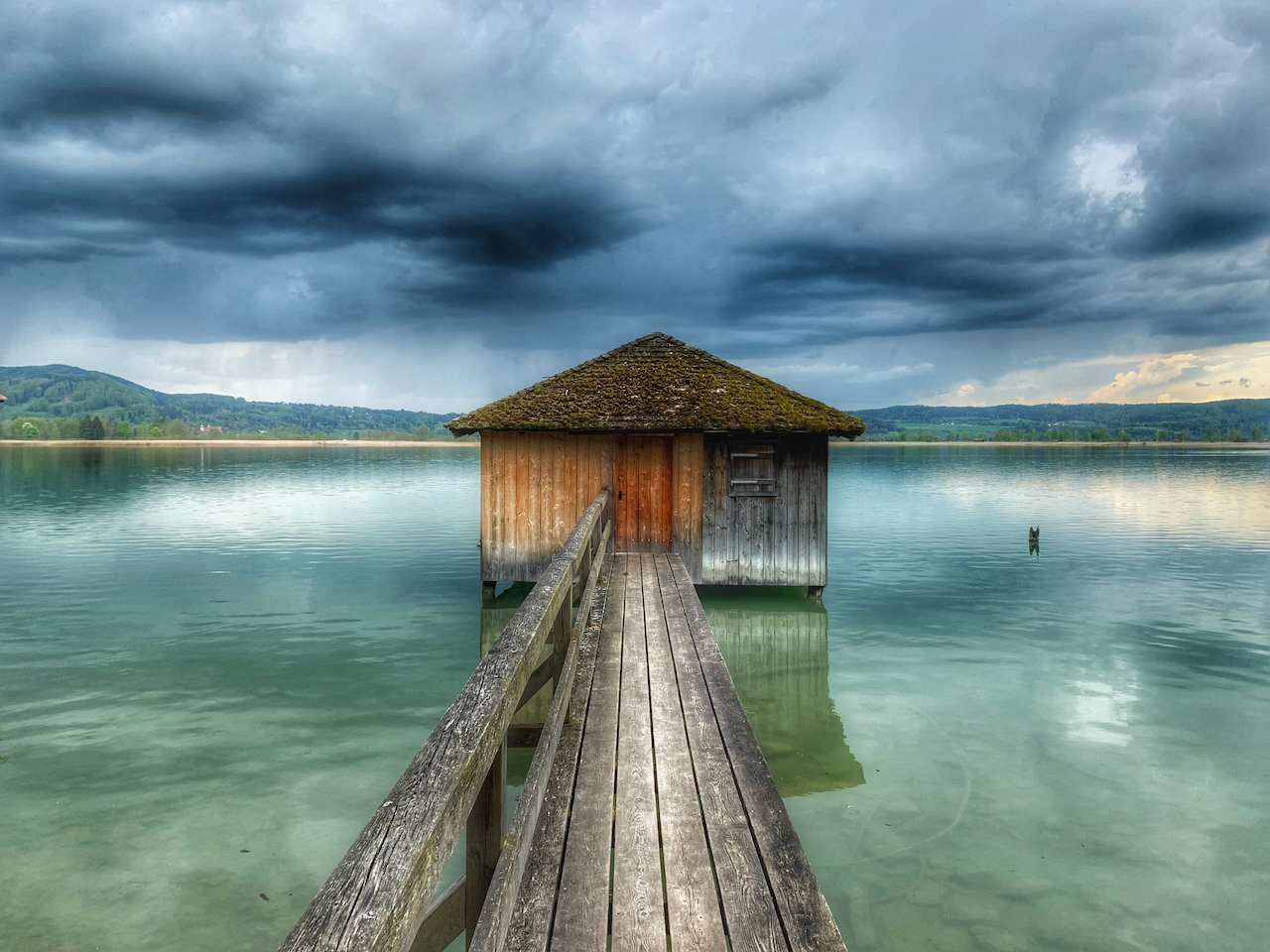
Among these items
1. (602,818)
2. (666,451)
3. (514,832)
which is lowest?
(602,818)

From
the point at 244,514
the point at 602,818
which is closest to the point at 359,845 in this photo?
the point at 602,818

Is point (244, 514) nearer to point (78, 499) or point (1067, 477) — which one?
point (78, 499)

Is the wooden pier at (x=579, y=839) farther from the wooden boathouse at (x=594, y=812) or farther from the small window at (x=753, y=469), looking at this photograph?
the small window at (x=753, y=469)

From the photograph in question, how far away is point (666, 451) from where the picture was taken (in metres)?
13.7

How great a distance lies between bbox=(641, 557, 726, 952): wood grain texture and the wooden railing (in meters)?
0.63

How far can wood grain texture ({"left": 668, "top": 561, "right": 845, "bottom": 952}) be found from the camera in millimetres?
2627

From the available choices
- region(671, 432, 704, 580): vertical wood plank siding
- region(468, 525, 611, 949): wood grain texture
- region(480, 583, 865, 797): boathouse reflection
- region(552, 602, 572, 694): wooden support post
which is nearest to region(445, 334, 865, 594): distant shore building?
region(671, 432, 704, 580): vertical wood plank siding

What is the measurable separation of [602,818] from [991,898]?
325 centimetres

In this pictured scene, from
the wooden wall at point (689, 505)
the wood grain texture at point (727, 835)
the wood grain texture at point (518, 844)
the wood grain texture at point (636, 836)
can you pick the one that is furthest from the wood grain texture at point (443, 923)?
the wooden wall at point (689, 505)

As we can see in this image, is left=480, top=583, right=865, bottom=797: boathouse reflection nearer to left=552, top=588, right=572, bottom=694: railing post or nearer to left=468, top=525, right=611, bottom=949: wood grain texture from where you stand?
left=552, top=588, right=572, bottom=694: railing post

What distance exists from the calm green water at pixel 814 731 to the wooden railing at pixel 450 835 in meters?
2.68

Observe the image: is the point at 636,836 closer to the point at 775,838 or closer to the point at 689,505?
the point at 775,838

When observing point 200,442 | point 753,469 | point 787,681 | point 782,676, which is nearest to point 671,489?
point 753,469

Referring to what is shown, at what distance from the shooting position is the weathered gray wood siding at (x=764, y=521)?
13.4 metres
